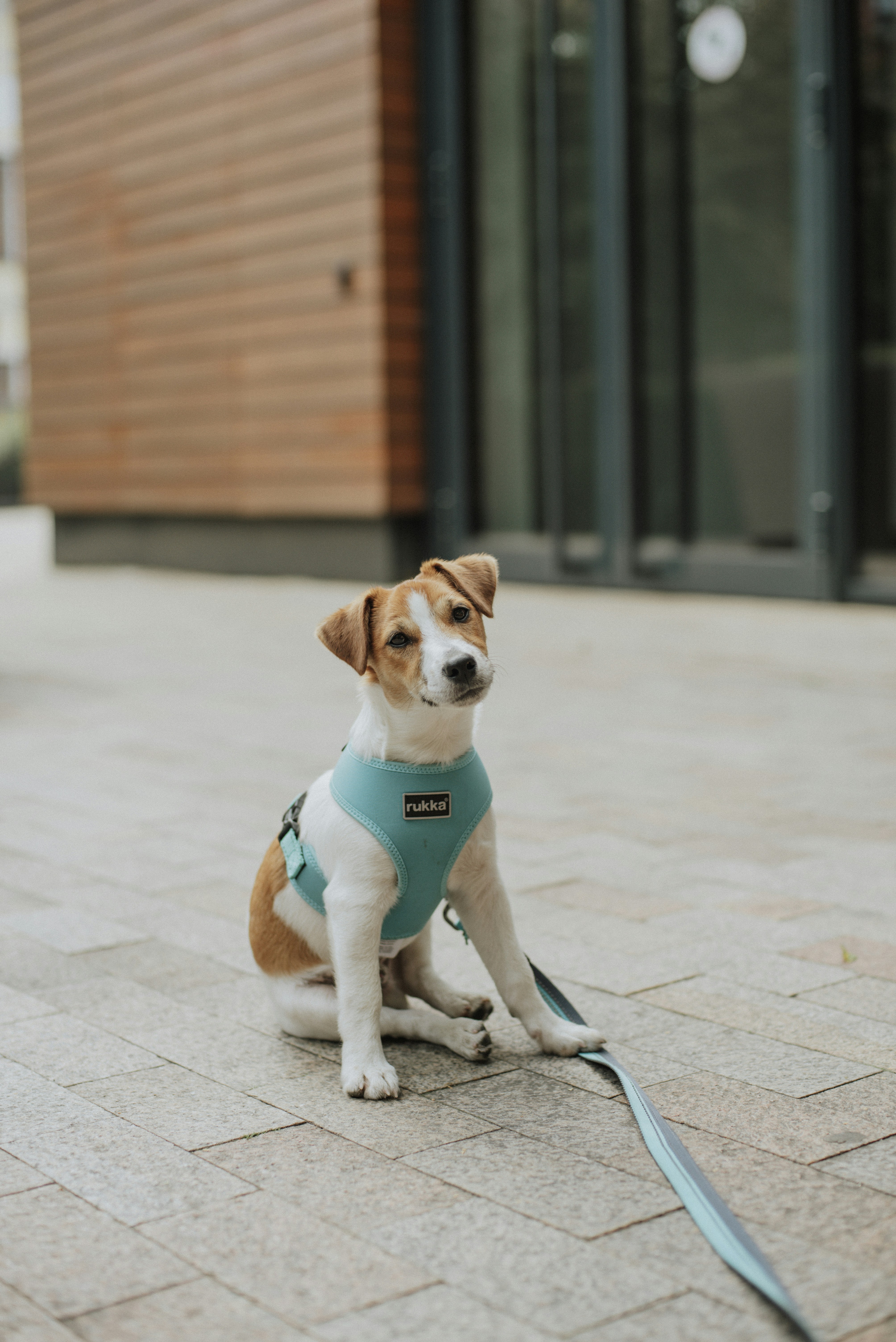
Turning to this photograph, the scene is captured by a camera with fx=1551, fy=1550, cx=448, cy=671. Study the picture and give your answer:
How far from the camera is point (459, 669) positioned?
266 centimetres

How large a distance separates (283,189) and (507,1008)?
1065 centimetres

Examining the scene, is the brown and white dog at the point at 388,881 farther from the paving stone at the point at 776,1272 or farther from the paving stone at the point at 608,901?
the paving stone at the point at 608,901

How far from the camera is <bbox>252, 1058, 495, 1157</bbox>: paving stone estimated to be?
259 centimetres

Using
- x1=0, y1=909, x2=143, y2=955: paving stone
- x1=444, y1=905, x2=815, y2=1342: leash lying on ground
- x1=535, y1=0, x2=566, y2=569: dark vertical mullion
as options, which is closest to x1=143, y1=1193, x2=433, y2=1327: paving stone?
x1=444, y1=905, x2=815, y2=1342: leash lying on ground

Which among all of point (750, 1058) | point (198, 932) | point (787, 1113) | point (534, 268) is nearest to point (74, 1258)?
point (787, 1113)

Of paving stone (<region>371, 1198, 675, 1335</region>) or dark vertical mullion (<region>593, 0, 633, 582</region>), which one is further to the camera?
dark vertical mullion (<region>593, 0, 633, 582</region>)

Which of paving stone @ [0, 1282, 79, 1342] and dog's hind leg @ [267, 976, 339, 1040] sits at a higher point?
dog's hind leg @ [267, 976, 339, 1040]

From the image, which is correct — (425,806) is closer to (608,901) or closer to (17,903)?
(608,901)

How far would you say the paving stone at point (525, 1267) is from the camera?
202 cm

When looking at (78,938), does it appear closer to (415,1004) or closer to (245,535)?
(415,1004)

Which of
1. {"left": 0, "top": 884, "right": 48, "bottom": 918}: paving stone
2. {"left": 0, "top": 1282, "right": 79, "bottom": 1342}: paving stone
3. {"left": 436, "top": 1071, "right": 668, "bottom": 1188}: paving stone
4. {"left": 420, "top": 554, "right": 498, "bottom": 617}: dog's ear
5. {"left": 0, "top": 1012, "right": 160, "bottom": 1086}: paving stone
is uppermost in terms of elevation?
{"left": 420, "top": 554, "right": 498, "bottom": 617}: dog's ear

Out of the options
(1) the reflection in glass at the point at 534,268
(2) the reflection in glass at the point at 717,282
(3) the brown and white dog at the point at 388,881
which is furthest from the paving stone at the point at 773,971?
(1) the reflection in glass at the point at 534,268

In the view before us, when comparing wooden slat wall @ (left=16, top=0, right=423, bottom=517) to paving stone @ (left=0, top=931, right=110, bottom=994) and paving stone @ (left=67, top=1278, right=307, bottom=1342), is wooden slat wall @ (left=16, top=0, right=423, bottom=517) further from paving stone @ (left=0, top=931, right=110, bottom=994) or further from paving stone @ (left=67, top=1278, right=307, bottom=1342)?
paving stone @ (left=67, top=1278, right=307, bottom=1342)

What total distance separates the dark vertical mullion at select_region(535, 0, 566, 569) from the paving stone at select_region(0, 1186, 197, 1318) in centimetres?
946
